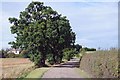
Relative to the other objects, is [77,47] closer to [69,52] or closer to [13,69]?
[69,52]

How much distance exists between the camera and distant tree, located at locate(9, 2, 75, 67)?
5272 centimetres

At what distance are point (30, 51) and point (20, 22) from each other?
5.87m

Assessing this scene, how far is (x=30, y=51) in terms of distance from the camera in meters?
54.5

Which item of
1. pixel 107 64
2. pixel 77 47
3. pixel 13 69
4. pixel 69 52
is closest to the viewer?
pixel 107 64

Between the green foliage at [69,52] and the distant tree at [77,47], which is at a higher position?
the distant tree at [77,47]

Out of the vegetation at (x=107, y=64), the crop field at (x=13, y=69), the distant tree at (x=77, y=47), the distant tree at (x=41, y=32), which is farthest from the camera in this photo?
the distant tree at (x=77, y=47)

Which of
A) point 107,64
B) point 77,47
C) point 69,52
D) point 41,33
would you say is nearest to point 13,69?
point 41,33

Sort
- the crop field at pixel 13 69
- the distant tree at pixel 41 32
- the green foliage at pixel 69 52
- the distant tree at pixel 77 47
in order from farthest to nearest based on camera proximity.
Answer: the distant tree at pixel 77 47
the green foliage at pixel 69 52
the distant tree at pixel 41 32
the crop field at pixel 13 69

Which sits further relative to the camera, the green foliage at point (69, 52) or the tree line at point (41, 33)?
the green foliage at point (69, 52)

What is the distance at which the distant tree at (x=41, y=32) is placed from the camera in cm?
5272

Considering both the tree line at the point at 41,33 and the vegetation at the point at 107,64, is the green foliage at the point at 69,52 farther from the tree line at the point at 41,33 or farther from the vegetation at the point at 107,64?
the vegetation at the point at 107,64

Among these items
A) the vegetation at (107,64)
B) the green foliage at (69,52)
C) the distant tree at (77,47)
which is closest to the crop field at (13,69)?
the green foliage at (69,52)

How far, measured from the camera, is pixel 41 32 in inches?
2047

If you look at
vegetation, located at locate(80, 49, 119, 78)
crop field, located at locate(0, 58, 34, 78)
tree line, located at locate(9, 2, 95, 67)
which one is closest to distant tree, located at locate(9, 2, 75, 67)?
tree line, located at locate(9, 2, 95, 67)
